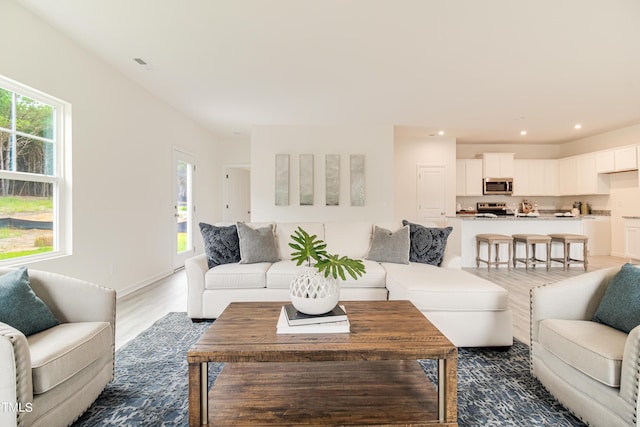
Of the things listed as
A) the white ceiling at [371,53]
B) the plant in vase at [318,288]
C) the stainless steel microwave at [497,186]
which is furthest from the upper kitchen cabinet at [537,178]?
the plant in vase at [318,288]

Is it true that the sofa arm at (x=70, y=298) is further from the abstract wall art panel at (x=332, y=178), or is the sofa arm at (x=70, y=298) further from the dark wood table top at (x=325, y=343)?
the abstract wall art panel at (x=332, y=178)

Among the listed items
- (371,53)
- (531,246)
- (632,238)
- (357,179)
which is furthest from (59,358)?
(632,238)

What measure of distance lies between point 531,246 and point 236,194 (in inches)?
248

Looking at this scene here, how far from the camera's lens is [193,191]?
5.88 meters

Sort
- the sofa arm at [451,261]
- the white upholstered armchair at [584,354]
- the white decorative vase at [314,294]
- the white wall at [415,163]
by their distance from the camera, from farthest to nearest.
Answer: the white wall at [415,163]
the sofa arm at [451,261]
the white decorative vase at [314,294]
the white upholstered armchair at [584,354]

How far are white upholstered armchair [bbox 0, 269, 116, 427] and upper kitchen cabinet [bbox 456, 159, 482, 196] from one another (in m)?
7.49

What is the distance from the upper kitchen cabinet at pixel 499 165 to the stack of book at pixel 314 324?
7211 millimetres

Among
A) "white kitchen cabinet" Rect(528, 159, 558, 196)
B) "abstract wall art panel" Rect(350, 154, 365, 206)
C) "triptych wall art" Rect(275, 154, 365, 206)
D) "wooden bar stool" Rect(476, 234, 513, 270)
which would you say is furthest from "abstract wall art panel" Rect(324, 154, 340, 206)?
"white kitchen cabinet" Rect(528, 159, 558, 196)

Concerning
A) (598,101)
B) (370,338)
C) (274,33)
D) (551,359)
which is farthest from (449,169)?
(370,338)

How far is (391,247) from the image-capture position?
316 cm

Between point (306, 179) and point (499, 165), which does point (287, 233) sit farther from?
point (499, 165)

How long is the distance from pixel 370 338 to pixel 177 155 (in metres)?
4.89

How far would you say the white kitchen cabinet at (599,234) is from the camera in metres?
6.86

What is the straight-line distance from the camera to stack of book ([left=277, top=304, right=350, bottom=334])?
1.54 meters
